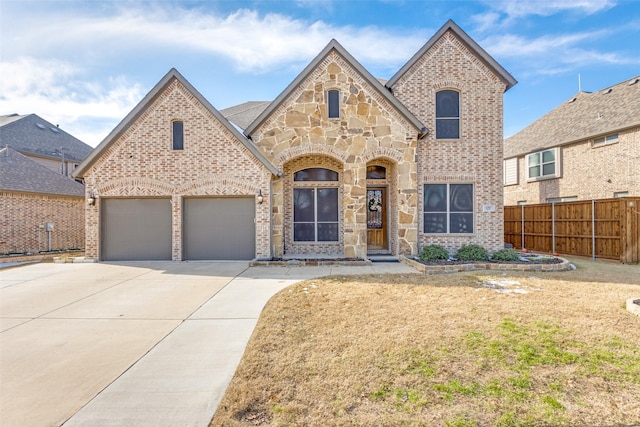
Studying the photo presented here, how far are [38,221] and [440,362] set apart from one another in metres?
17.4

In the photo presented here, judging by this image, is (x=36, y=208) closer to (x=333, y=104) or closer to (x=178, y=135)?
(x=178, y=135)

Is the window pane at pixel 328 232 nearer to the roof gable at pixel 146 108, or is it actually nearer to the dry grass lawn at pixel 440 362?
the roof gable at pixel 146 108

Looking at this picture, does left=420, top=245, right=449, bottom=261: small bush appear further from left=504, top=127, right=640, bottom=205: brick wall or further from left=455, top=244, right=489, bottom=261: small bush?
left=504, top=127, right=640, bottom=205: brick wall

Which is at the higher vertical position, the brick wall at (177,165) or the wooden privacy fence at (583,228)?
the brick wall at (177,165)

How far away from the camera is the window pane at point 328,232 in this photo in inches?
490

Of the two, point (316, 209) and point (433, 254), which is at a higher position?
point (316, 209)

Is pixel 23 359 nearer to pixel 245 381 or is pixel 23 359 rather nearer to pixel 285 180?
pixel 245 381

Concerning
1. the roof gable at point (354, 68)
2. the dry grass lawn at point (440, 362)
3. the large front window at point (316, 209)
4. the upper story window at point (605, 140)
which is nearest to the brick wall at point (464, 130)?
the roof gable at point (354, 68)

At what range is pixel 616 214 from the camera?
434 inches

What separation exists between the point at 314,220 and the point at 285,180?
6.22 feet

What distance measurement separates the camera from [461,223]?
12109 mm

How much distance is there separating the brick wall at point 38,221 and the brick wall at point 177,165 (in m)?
5.21

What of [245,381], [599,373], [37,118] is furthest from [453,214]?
[37,118]

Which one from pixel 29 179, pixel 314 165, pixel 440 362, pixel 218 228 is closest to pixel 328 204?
pixel 314 165
